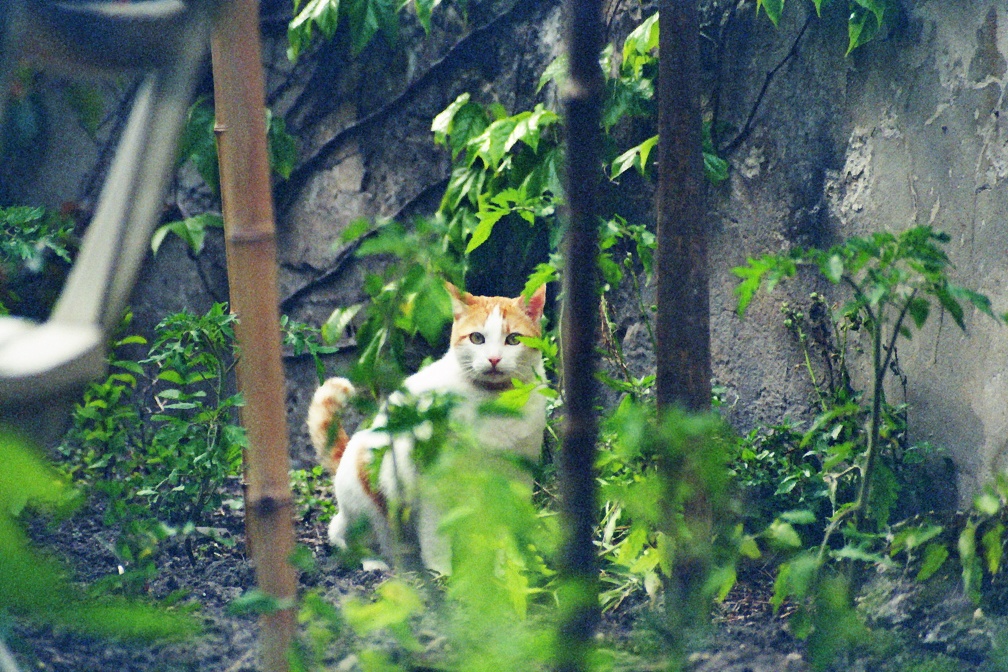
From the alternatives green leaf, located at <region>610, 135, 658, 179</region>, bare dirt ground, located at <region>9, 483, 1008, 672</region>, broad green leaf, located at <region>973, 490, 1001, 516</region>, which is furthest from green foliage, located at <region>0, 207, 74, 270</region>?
broad green leaf, located at <region>973, 490, 1001, 516</region>

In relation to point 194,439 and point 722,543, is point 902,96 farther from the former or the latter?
point 194,439

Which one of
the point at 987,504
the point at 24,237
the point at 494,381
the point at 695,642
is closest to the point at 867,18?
the point at 494,381

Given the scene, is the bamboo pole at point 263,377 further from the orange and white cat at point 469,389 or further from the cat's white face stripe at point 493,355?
the cat's white face stripe at point 493,355

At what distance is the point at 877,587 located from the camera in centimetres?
195

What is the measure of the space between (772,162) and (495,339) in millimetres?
958

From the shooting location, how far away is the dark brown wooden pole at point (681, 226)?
1.67 metres

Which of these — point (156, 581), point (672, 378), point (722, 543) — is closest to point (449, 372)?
point (156, 581)

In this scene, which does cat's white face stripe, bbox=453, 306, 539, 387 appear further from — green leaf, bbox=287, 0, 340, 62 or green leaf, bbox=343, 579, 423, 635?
green leaf, bbox=343, 579, 423, 635

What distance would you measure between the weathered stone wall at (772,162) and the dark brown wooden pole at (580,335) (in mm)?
1201

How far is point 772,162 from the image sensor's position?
2.71 metres

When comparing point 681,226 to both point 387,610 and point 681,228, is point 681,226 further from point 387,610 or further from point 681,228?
point 387,610

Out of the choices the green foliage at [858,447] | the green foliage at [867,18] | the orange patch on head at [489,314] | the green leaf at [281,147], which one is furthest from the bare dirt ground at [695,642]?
the green leaf at [281,147]

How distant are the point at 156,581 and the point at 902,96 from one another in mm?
2209

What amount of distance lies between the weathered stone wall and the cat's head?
0.52 metres
